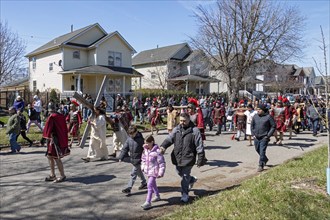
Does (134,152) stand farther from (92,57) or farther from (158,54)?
(158,54)

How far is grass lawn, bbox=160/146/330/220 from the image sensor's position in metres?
5.08

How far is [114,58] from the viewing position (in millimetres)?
34344

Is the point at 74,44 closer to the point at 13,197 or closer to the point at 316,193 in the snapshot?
the point at 13,197

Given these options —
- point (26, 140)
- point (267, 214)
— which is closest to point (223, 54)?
point (26, 140)

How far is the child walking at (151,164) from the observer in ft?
19.4

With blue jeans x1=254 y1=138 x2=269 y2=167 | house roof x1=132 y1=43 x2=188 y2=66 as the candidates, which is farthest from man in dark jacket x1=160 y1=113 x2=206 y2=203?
house roof x1=132 y1=43 x2=188 y2=66

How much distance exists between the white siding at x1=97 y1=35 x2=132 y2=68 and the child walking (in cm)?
2799

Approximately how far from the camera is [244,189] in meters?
6.32

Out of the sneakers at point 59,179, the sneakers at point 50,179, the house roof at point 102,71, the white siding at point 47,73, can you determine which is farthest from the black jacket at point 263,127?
the white siding at point 47,73

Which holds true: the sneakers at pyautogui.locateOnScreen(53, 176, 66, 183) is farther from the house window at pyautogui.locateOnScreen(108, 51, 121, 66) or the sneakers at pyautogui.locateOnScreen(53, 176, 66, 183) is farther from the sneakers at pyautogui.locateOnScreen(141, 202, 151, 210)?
the house window at pyautogui.locateOnScreen(108, 51, 121, 66)

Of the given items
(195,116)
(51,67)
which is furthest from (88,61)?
(195,116)

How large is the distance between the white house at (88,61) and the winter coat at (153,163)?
25.3 metres

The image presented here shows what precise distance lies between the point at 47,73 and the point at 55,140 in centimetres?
2956

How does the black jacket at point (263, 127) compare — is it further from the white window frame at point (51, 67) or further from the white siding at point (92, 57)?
the white window frame at point (51, 67)
